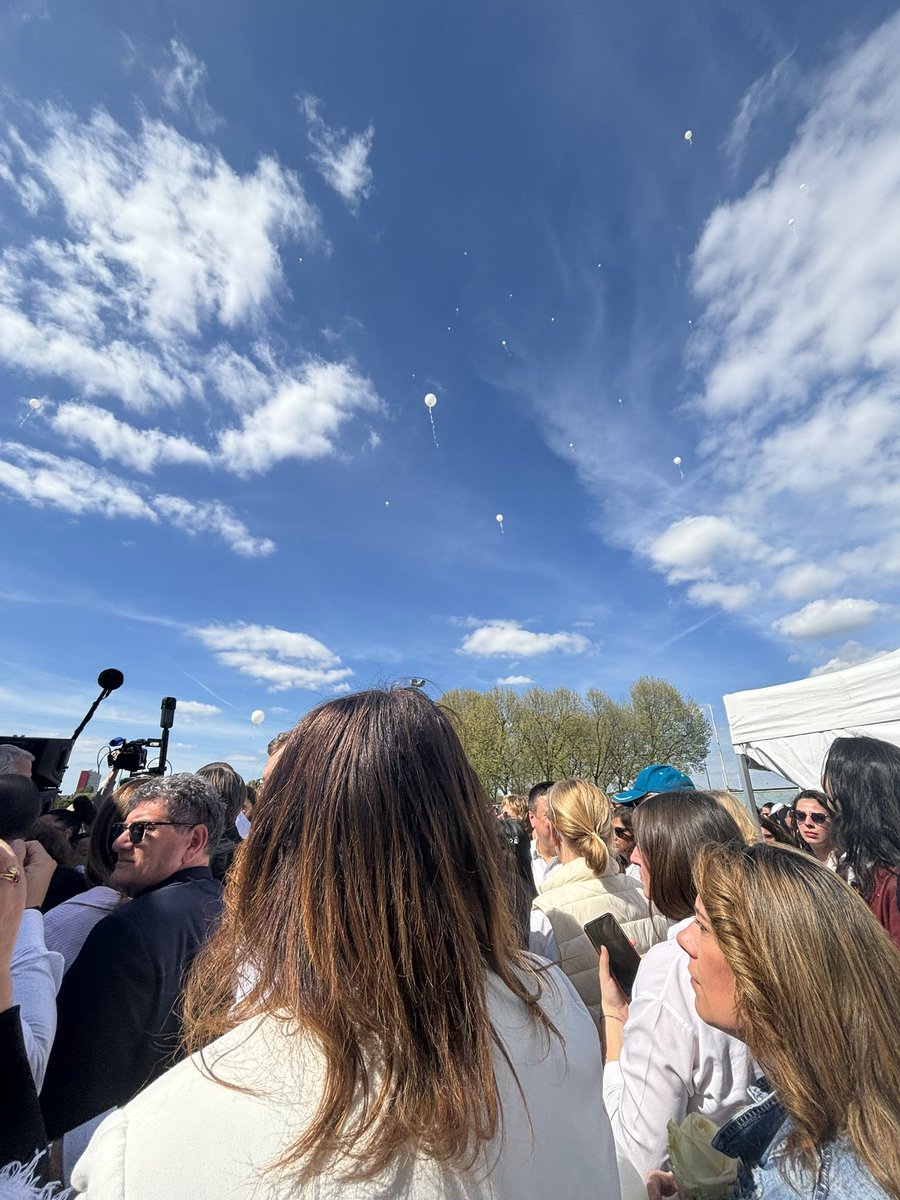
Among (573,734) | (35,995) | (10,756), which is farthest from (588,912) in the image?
(573,734)

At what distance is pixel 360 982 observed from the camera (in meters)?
0.89

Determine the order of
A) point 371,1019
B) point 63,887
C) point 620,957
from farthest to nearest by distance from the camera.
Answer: point 63,887 < point 620,957 < point 371,1019

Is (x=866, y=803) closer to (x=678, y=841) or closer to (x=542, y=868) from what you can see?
(x=678, y=841)

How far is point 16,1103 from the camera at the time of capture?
46.9 inches

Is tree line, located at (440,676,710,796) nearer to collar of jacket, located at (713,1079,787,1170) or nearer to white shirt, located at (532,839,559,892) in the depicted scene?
white shirt, located at (532,839,559,892)

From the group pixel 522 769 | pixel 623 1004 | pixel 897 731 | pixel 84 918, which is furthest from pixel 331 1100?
pixel 522 769

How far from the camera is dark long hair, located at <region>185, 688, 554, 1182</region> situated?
80cm

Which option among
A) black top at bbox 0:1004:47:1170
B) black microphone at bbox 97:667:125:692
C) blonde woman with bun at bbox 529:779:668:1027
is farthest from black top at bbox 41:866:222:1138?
black microphone at bbox 97:667:125:692

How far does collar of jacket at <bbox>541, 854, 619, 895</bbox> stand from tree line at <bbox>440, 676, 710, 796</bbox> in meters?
34.8

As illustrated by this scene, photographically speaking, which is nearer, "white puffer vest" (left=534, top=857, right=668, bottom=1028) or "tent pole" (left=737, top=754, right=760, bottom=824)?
"white puffer vest" (left=534, top=857, right=668, bottom=1028)

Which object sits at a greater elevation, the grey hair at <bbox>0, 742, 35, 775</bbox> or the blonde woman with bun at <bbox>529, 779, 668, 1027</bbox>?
the grey hair at <bbox>0, 742, 35, 775</bbox>

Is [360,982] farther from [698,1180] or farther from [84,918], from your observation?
[84,918]

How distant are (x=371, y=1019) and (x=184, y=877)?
197 cm

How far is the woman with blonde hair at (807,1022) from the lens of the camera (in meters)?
1.14
